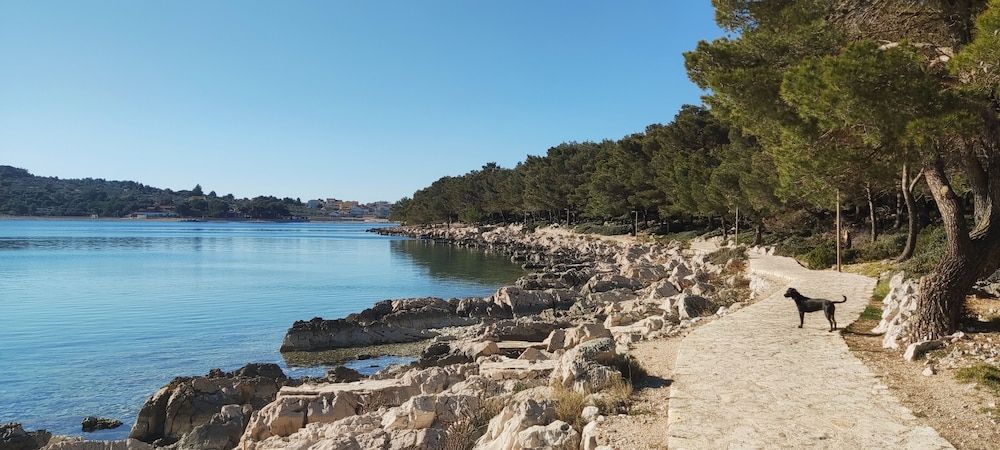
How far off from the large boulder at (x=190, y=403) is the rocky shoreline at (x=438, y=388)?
23mm

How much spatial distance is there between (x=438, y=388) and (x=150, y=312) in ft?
71.4

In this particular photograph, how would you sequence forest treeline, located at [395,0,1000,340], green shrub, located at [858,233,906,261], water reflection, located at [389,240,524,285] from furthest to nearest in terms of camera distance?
water reflection, located at [389,240,524,285], green shrub, located at [858,233,906,261], forest treeline, located at [395,0,1000,340]

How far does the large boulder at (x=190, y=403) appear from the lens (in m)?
12.3

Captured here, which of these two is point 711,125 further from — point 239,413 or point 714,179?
point 239,413

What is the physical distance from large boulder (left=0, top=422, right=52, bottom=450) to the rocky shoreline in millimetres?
538

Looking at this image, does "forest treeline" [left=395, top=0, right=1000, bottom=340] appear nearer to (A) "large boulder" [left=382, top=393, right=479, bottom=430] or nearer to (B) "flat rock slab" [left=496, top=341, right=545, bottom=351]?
(A) "large boulder" [left=382, top=393, right=479, bottom=430]

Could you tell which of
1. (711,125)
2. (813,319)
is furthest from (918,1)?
(711,125)

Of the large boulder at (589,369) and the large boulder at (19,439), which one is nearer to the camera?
the large boulder at (589,369)

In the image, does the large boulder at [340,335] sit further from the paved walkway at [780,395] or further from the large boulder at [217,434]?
the paved walkway at [780,395]

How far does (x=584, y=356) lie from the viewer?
361 inches

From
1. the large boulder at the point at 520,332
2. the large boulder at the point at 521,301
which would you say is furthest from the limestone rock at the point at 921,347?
the large boulder at the point at 521,301

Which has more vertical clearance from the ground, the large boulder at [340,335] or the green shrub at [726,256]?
the green shrub at [726,256]

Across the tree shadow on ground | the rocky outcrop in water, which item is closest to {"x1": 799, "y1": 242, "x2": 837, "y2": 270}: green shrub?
the rocky outcrop in water

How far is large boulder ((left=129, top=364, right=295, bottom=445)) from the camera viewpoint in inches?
486
